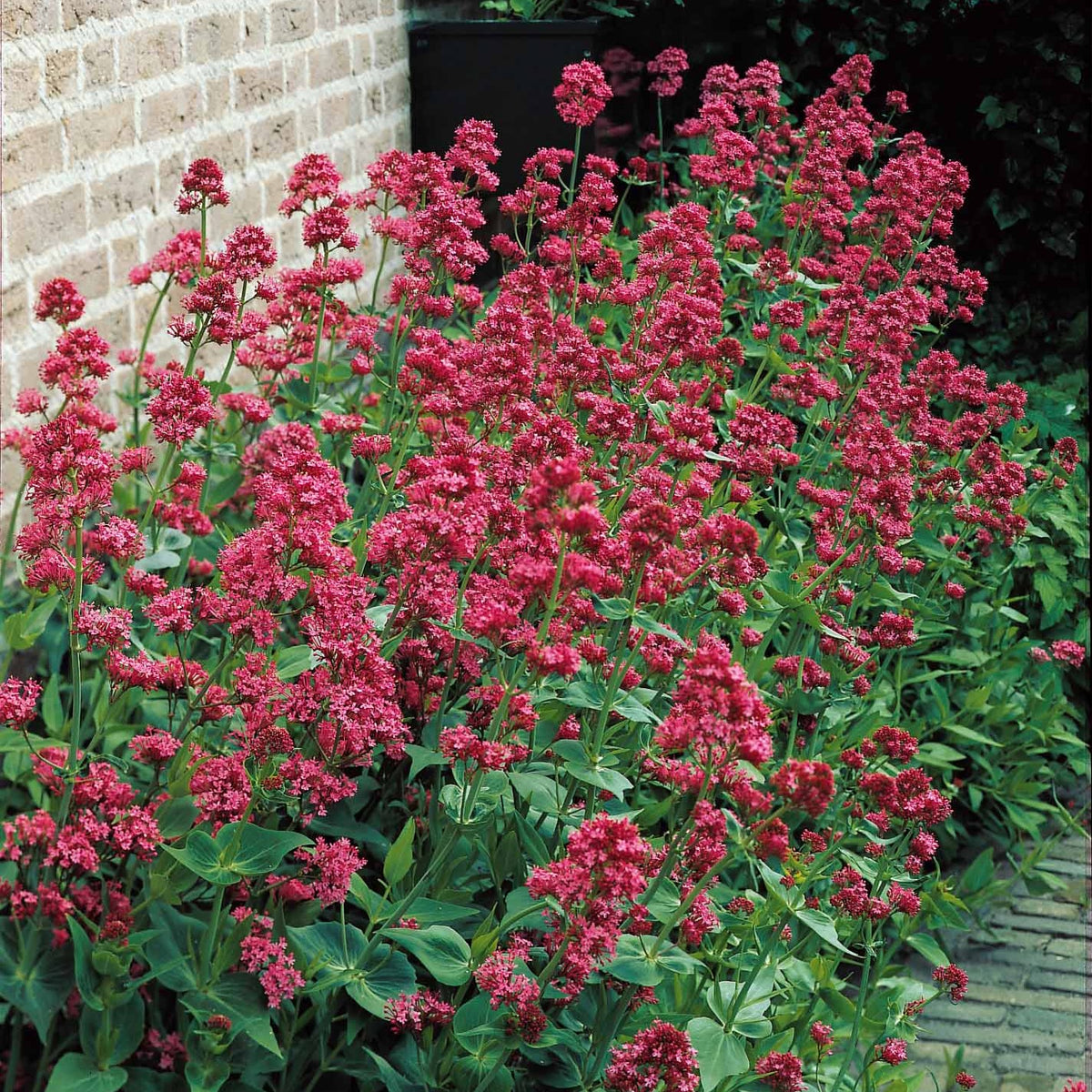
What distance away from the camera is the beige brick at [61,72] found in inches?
145

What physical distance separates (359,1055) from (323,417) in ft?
5.21

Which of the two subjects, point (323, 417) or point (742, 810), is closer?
point (742, 810)

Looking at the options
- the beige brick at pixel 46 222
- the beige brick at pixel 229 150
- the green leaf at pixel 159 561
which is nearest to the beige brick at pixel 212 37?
the beige brick at pixel 229 150

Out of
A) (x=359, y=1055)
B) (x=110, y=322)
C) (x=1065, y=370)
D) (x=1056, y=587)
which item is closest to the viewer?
(x=359, y=1055)

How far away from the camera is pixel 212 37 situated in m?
4.54

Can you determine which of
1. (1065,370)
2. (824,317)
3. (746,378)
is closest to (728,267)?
(746,378)

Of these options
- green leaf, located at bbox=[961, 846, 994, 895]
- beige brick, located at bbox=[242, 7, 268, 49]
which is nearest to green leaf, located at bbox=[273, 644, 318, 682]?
green leaf, located at bbox=[961, 846, 994, 895]

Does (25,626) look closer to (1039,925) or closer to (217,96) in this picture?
(217,96)

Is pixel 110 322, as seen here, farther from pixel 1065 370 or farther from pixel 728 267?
pixel 1065 370

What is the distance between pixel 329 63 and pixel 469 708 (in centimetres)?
332

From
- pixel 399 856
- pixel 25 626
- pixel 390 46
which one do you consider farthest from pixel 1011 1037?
pixel 390 46

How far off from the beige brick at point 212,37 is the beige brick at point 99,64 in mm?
469

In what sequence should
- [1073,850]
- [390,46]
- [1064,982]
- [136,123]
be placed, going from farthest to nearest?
[390,46]
[1073,850]
[1064,982]
[136,123]

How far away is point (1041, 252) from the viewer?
729cm
